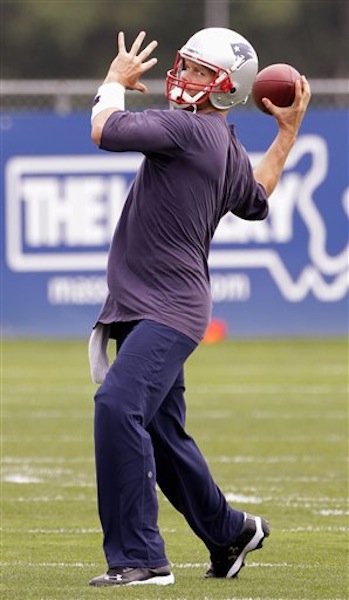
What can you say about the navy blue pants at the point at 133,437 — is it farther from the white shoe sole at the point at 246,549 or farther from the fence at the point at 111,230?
the fence at the point at 111,230

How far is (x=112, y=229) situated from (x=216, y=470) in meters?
8.71

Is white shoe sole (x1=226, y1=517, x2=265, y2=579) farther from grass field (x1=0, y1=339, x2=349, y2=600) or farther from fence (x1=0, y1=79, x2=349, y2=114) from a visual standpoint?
fence (x1=0, y1=79, x2=349, y2=114)

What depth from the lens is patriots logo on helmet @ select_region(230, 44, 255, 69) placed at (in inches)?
251

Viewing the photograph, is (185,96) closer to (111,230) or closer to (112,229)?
(111,230)

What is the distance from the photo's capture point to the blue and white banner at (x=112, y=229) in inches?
718

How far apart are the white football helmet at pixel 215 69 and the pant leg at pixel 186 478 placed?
101cm

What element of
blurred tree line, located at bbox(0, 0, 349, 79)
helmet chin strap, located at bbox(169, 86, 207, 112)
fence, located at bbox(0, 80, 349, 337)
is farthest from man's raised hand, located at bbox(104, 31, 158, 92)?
blurred tree line, located at bbox(0, 0, 349, 79)

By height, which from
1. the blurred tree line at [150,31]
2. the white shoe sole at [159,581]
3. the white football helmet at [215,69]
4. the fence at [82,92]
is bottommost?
the white shoe sole at [159,581]

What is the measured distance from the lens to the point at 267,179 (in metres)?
6.78

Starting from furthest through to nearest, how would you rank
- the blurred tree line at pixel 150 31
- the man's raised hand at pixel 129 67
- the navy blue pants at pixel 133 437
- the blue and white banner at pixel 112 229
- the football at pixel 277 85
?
the blurred tree line at pixel 150 31 < the blue and white banner at pixel 112 229 < the football at pixel 277 85 < the man's raised hand at pixel 129 67 < the navy blue pants at pixel 133 437

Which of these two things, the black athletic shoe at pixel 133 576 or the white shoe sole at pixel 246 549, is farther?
the white shoe sole at pixel 246 549

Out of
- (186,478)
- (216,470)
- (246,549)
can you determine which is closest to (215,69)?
(186,478)

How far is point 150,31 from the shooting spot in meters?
25.2

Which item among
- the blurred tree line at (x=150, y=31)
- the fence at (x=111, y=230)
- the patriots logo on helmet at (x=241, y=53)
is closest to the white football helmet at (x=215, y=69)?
the patriots logo on helmet at (x=241, y=53)
